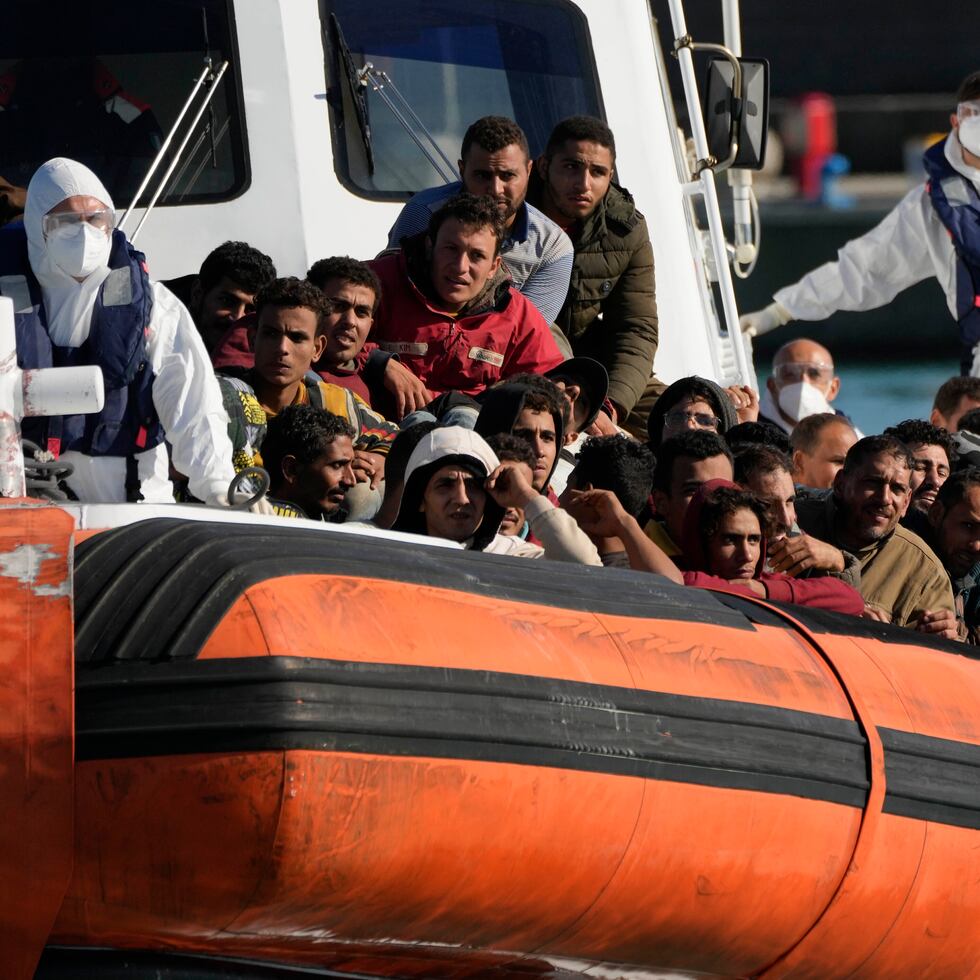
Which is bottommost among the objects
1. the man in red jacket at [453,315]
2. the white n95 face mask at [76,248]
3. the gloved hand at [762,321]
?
the gloved hand at [762,321]

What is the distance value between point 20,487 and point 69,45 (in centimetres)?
301

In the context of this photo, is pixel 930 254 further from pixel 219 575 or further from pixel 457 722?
pixel 219 575

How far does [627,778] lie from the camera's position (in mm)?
3695

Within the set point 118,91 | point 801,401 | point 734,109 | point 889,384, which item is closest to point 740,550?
point 118,91

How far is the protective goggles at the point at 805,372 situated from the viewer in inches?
375

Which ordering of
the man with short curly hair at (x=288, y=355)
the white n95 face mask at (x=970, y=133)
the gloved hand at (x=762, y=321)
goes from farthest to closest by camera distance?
the gloved hand at (x=762, y=321)
the white n95 face mask at (x=970, y=133)
the man with short curly hair at (x=288, y=355)

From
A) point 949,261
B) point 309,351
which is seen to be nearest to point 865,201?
point 949,261

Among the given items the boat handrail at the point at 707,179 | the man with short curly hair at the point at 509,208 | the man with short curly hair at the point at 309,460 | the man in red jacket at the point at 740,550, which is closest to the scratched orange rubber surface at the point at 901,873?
the man in red jacket at the point at 740,550

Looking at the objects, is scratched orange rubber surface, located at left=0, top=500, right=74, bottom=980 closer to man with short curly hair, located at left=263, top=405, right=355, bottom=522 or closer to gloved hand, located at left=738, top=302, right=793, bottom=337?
Answer: man with short curly hair, located at left=263, top=405, right=355, bottom=522

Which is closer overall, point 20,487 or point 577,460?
point 20,487

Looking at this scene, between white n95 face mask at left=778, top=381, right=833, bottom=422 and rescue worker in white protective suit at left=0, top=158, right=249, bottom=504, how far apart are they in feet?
17.2

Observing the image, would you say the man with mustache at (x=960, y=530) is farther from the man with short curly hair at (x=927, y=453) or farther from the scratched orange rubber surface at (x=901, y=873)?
the scratched orange rubber surface at (x=901, y=873)

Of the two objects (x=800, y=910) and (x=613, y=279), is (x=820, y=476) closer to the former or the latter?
(x=613, y=279)

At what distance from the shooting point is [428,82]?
679cm
